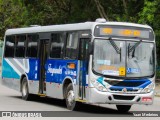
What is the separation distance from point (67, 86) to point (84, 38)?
1.98 metres

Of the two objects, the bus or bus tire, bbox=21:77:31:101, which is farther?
bus tire, bbox=21:77:31:101

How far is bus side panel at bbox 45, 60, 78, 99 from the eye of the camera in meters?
18.8

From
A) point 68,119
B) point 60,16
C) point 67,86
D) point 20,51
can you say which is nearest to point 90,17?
point 60,16

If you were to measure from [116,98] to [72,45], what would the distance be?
269 centimetres

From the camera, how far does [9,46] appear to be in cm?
2561

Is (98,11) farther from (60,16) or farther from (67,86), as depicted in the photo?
(67,86)

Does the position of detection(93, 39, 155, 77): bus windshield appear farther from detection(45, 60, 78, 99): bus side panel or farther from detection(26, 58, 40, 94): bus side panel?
detection(26, 58, 40, 94): bus side panel

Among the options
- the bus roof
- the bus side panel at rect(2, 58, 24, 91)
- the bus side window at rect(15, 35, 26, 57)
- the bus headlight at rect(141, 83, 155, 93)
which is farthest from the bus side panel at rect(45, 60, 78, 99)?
the bus side panel at rect(2, 58, 24, 91)

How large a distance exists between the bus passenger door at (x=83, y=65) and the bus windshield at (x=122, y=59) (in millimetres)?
439

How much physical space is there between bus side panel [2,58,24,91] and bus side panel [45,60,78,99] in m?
3.19

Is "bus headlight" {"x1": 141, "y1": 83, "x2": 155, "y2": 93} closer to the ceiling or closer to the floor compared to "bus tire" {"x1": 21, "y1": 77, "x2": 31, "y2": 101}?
closer to the ceiling

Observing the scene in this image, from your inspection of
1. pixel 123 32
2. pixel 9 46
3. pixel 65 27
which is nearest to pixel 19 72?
pixel 9 46

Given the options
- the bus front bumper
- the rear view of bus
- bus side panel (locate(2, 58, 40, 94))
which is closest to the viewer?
the bus front bumper

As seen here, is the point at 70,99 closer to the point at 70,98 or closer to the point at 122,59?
the point at 70,98
